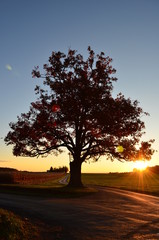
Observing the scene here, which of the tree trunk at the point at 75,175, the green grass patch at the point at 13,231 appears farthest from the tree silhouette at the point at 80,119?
the green grass patch at the point at 13,231

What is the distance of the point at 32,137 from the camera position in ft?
107

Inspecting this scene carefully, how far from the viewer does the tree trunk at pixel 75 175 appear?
1334 inches

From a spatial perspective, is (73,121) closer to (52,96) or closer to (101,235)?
(52,96)

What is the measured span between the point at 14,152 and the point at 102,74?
13049 mm

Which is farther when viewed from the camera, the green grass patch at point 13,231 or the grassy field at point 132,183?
the grassy field at point 132,183

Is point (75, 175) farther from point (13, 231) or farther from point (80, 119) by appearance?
point (13, 231)

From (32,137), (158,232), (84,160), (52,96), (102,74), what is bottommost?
(158,232)

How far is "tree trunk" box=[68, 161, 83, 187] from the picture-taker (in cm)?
3388

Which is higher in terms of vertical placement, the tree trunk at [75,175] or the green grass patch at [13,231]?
the tree trunk at [75,175]

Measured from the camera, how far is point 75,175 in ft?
112

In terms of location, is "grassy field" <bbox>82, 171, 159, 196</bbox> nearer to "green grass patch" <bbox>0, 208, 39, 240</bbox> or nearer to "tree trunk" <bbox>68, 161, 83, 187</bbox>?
"tree trunk" <bbox>68, 161, 83, 187</bbox>

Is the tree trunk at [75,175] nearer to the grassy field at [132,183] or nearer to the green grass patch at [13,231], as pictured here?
the grassy field at [132,183]

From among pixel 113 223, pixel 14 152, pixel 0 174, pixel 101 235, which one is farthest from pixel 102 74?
pixel 101 235

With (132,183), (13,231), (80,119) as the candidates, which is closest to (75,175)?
(80,119)
